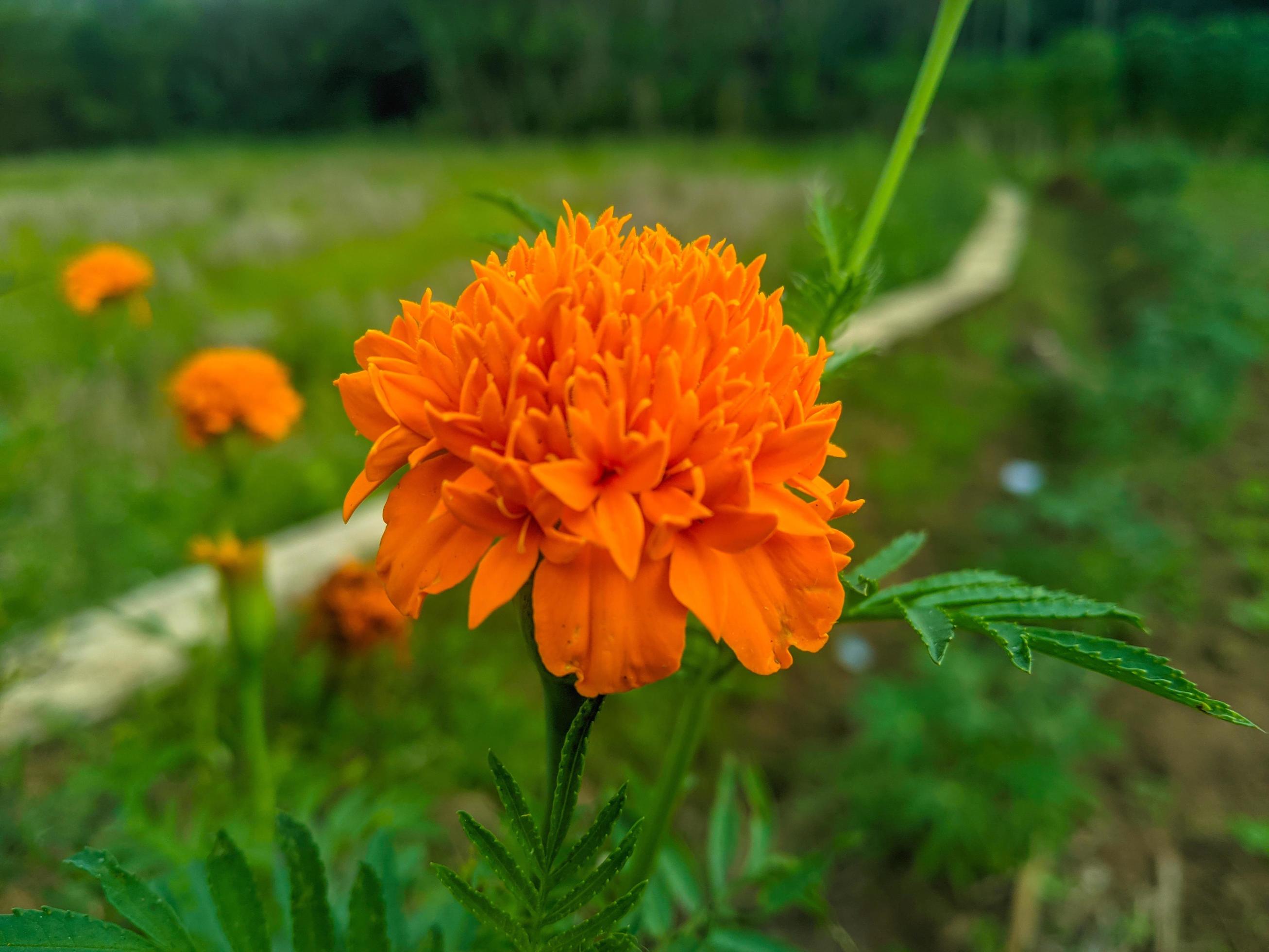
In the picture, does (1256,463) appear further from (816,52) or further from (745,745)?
(816,52)

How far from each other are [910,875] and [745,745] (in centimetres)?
61

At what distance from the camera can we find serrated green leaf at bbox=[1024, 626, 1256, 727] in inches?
20.4

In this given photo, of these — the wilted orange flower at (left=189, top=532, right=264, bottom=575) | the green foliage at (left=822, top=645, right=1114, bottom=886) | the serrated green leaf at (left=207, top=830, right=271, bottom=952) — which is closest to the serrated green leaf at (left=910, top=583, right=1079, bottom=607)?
the serrated green leaf at (left=207, top=830, right=271, bottom=952)

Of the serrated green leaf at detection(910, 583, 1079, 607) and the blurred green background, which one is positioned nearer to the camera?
the serrated green leaf at detection(910, 583, 1079, 607)

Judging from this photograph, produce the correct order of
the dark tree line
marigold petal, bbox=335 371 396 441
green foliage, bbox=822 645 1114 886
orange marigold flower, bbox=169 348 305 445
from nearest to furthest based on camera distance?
marigold petal, bbox=335 371 396 441, orange marigold flower, bbox=169 348 305 445, green foliage, bbox=822 645 1114 886, the dark tree line

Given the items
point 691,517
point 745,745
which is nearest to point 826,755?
point 745,745

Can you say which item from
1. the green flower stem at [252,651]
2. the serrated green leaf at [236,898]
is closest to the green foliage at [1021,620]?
the serrated green leaf at [236,898]

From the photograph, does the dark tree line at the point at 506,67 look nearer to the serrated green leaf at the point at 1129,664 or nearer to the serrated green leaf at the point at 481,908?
the serrated green leaf at the point at 1129,664

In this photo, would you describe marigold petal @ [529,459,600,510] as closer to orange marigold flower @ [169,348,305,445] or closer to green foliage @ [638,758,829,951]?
green foliage @ [638,758,829,951]

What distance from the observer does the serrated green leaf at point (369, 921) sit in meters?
0.63

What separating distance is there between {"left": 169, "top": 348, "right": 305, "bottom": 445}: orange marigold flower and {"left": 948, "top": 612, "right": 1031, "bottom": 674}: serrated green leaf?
4.50 feet

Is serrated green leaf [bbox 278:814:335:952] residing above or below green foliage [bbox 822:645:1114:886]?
above

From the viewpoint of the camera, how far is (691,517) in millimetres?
484

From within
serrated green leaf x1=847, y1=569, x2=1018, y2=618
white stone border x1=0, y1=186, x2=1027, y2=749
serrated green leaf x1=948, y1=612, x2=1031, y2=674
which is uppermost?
serrated green leaf x1=948, y1=612, x2=1031, y2=674
